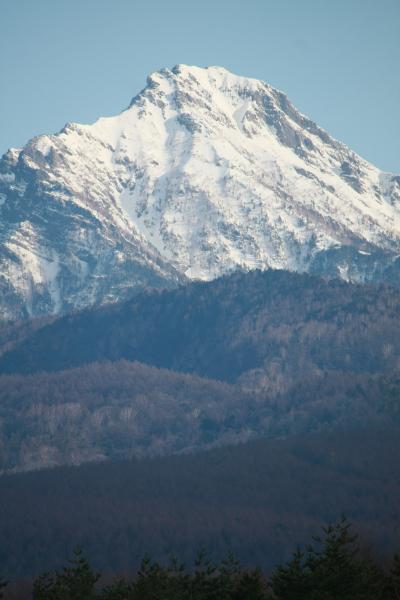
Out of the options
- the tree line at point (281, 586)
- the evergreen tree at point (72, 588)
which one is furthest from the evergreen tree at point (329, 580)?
the evergreen tree at point (72, 588)

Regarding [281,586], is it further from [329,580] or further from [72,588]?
[72,588]

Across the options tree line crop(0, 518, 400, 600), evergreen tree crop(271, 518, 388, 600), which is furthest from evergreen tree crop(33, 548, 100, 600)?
evergreen tree crop(271, 518, 388, 600)

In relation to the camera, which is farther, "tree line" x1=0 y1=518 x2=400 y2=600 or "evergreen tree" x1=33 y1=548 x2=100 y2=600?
"evergreen tree" x1=33 y1=548 x2=100 y2=600

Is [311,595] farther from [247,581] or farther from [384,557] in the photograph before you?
[384,557]

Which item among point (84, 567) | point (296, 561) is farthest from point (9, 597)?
point (296, 561)

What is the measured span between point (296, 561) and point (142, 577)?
11.8m

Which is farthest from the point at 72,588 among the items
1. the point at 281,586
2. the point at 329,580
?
the point at 329,580

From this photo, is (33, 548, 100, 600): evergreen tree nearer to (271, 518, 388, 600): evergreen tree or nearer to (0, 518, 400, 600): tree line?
(0, 518, 400, 600): tree line

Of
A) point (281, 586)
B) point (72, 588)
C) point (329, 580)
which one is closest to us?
point (329, 580)

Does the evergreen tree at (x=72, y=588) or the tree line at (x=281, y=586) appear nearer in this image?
the tree line at (x=281, y=586)

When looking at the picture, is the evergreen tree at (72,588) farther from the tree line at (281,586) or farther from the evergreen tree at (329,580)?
the evergreen tree at (329,580)

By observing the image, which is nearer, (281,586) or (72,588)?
(281,586)

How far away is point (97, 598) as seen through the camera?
10756 centimetres

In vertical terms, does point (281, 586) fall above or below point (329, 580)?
below
